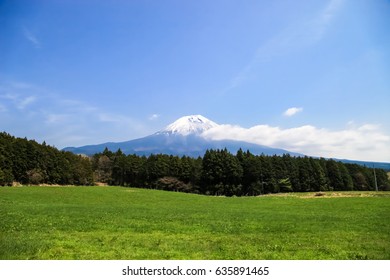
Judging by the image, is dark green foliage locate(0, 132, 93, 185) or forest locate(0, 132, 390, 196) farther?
forest locate(0, 132, 390, 196)

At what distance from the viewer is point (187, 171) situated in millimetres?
128500

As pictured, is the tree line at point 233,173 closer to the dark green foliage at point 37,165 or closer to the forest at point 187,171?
the forest at point 187,171

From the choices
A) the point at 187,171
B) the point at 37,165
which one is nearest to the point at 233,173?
the point at 187,171

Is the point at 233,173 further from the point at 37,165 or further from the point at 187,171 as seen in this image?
the point at 37,165

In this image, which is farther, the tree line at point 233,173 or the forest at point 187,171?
the tree line at point 233,173

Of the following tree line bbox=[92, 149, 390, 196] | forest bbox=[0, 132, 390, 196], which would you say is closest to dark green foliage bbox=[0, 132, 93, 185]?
forest bbox=[0, 132, 390, 196]

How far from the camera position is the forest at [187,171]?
103938 millimetres

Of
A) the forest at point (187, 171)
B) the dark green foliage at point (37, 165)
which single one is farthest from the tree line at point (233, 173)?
the dark green foliage at point (37, 165)

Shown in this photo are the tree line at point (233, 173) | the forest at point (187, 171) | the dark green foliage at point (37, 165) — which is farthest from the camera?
the tree line at point (233, 173)

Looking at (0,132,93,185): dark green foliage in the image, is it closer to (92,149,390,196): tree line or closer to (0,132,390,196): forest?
(0,132,390,196): forest

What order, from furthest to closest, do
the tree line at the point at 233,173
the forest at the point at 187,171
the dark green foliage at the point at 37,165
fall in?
the tree line at the point at 233,173 → the forest at the point at 187,171 → the dark green foliage at the point at 37,165

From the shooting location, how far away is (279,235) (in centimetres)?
2100

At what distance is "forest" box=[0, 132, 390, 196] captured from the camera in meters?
104
